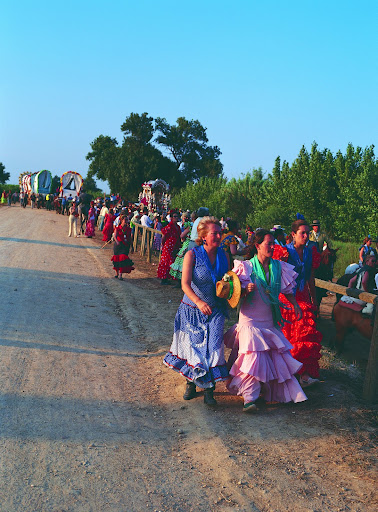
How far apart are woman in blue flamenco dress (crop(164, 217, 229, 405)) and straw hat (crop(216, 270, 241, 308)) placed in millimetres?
267

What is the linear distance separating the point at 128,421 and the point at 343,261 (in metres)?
16.3

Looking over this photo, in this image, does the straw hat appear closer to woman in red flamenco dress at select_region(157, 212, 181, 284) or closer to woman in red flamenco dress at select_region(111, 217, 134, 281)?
woman in red flamenco dress at select_region(157, 212, 181, 284)

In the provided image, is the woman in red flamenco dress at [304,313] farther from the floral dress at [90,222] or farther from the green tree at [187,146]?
the green tree at [187,146]

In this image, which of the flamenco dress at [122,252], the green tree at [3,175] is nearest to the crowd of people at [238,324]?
the flamenco dress at [122,252]

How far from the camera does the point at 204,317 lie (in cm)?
559

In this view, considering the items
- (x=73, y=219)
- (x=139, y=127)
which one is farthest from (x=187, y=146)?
(x=73, y=219)

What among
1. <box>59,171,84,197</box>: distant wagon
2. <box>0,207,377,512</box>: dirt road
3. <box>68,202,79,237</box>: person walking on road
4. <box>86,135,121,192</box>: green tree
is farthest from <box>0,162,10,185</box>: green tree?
<box>0,207,377,512</box>: dirt road

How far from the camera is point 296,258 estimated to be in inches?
252

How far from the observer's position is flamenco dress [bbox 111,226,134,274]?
13.9 m

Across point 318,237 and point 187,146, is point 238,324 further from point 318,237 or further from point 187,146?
point 187,146

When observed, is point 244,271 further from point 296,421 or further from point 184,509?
point 184,509

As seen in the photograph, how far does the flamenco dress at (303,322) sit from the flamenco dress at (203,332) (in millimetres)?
965

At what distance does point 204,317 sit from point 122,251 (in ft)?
28.4

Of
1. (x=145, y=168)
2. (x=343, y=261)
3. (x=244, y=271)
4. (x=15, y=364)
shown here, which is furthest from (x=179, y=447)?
(x=145, y=168)
